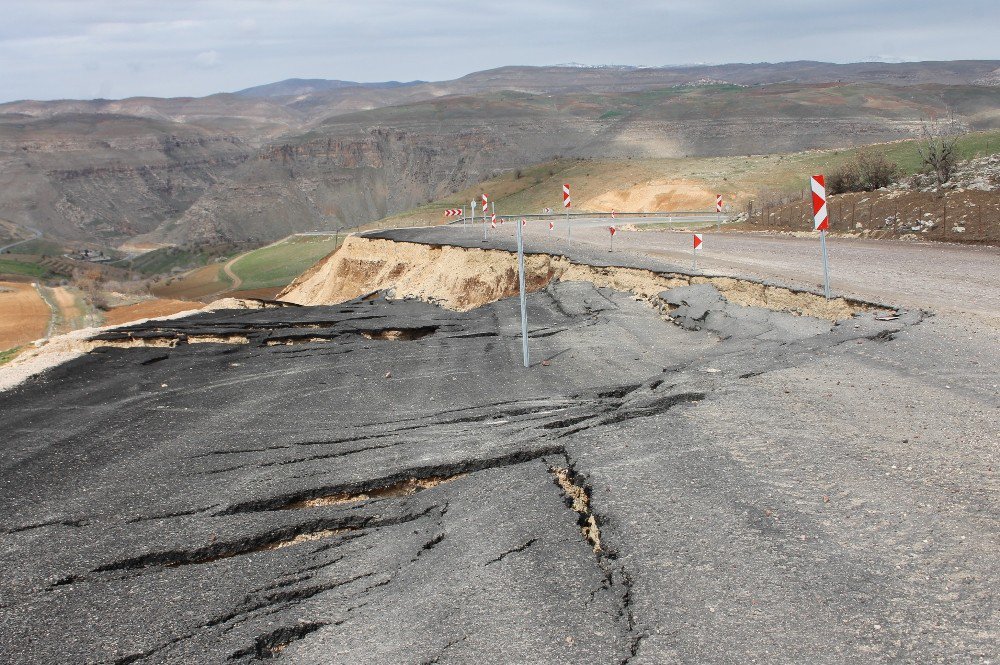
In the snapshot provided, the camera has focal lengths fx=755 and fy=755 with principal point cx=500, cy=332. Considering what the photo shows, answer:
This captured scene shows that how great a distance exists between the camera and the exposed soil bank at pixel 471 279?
41.1ft

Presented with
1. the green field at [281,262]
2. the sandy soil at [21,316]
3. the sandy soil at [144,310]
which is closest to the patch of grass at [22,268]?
the green field at [281,262]

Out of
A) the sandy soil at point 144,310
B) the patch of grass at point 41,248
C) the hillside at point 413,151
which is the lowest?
the sandy soil at point 144,310

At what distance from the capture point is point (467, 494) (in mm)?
6047

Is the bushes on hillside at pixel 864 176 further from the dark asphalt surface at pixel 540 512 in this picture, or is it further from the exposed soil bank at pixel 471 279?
the dark asphalt surface at pixel 540 512

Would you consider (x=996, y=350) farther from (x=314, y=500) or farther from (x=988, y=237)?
(x=988, y=237)

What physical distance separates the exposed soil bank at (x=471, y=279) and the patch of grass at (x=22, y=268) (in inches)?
2727

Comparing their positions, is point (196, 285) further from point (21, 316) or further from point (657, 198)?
point (657, 198)

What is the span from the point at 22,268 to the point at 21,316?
69561mm

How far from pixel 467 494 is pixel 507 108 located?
17102 cm

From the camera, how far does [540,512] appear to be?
553 cm

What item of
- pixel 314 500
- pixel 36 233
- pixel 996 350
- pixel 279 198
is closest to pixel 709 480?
pixel 314 500

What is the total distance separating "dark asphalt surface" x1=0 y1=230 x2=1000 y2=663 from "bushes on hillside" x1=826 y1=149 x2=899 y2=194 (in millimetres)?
20204

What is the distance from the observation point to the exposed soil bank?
12.5m

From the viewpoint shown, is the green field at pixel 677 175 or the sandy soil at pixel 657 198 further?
the sandy soil at pixel 657 198
